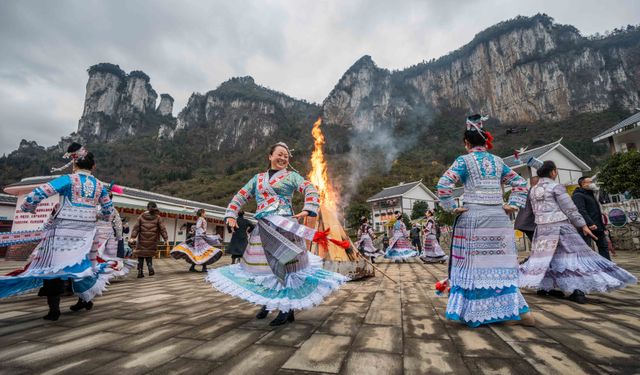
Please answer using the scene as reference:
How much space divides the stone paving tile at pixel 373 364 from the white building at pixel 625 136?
23.2 meters

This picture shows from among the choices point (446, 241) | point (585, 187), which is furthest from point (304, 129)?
point (585, 187)

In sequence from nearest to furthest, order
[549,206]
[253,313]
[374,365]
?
[374,365], [253,313], [549,206]

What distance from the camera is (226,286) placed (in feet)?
9.16

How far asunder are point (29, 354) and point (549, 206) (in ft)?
18.2

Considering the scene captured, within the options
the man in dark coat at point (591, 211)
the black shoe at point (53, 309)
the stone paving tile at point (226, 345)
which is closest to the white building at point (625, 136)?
the man in dark coat at point (591, 211)

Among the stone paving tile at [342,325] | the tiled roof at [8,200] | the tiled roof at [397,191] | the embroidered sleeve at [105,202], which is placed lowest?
the stone paving tile at [342,325]

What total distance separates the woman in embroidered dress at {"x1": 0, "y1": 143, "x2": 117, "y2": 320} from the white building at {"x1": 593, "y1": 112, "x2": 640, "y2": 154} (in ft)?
80.8

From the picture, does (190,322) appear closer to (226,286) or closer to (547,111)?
(226,286)

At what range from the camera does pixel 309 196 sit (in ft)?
9.99

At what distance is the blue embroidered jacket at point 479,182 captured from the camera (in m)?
2.91

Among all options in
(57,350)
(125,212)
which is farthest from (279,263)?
(125,212)

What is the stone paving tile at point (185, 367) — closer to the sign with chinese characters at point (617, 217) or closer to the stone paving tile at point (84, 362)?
the stone paving tile at point (84, 362)

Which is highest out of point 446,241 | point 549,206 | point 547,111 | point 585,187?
point 547,111

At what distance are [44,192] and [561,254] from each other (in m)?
6.30
